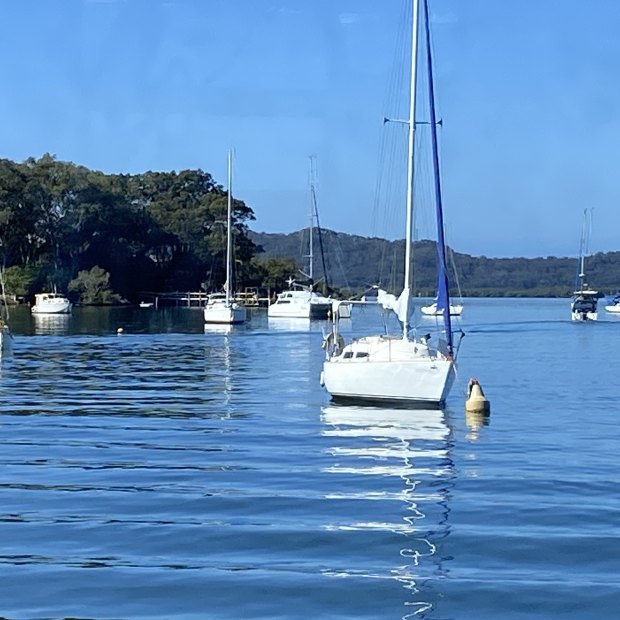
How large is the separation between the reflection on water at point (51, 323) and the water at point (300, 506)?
40.8 metres

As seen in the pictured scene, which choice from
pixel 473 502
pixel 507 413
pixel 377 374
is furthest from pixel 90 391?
pixel 473 502

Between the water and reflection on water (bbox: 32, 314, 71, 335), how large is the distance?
40.8 meters

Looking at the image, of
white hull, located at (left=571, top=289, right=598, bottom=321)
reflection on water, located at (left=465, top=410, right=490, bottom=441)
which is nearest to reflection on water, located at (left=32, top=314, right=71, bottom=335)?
white hull, located at (left=571, top=289, right=598, bottom=321)

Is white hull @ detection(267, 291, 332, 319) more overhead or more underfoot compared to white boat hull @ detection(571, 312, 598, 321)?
more overhead

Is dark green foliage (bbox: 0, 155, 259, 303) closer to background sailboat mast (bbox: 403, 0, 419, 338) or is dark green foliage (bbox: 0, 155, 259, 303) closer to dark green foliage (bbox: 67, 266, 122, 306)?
dark green foliage (bbox: 67, 266, 122, 306)

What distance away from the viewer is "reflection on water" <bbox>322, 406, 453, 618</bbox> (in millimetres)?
Result: 13883

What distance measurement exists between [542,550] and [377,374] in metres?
Result: 15.9

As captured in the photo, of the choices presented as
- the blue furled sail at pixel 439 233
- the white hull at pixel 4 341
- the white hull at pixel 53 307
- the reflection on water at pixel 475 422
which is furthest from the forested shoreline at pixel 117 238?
the reflection on water at pixel 475 422

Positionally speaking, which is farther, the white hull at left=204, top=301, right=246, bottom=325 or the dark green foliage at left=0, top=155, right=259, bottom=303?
the dark green foliage at left=0, top=155, right=259, bottom=303

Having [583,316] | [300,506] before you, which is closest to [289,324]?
[583,316]

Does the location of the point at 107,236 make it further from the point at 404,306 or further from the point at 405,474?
the point at 405,474

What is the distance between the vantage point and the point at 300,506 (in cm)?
1750

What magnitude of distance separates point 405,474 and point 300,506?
372 cm

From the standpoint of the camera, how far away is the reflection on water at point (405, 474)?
45.5ft
